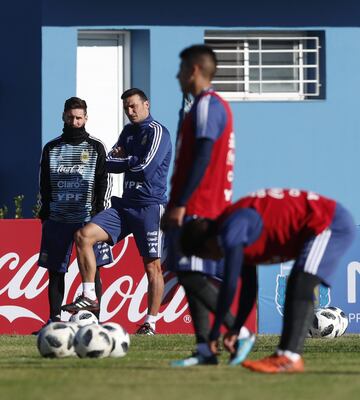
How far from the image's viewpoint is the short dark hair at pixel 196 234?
9.32 metres

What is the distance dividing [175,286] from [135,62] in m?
5.57

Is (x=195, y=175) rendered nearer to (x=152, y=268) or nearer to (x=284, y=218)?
(x=284, y=218)

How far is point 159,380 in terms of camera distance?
8812mm

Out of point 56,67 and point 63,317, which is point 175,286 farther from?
point 56,67

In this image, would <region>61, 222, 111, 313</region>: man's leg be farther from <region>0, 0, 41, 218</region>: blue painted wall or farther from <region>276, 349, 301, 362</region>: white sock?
<region>0, 0, 41, 218</region>: blue painted wall

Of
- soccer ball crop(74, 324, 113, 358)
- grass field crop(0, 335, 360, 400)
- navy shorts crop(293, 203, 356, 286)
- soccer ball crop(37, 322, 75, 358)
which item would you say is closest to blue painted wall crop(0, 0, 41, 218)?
grass field crop(0, 335, 360, 400)

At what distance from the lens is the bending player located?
359 inches

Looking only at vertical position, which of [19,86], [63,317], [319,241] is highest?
[19,86]

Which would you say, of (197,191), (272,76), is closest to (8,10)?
(272,76)

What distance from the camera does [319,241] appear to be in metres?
9.18

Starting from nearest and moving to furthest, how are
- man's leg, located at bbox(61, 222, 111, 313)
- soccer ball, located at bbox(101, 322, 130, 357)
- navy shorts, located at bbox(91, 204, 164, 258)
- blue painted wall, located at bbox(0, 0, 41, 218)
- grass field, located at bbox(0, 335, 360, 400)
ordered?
1. grass field, located at bbox(0, 335, 360, 400)
2. soccer ball, located at bbox(101, 322, 130, 357)
3. man's leg, located at bbox(61, 222, 111, 313)
4. navy shorts, located at bbox(91, 204, 164, 258)
5. blue painted wall, located at bbox(0, 0, 41, 218)

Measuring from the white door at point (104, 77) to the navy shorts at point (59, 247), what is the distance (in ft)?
18.9

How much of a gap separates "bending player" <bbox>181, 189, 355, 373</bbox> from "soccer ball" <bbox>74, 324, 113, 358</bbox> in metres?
1.77

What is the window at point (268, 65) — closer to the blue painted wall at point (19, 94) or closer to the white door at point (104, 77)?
the white door at point (104, 77)
